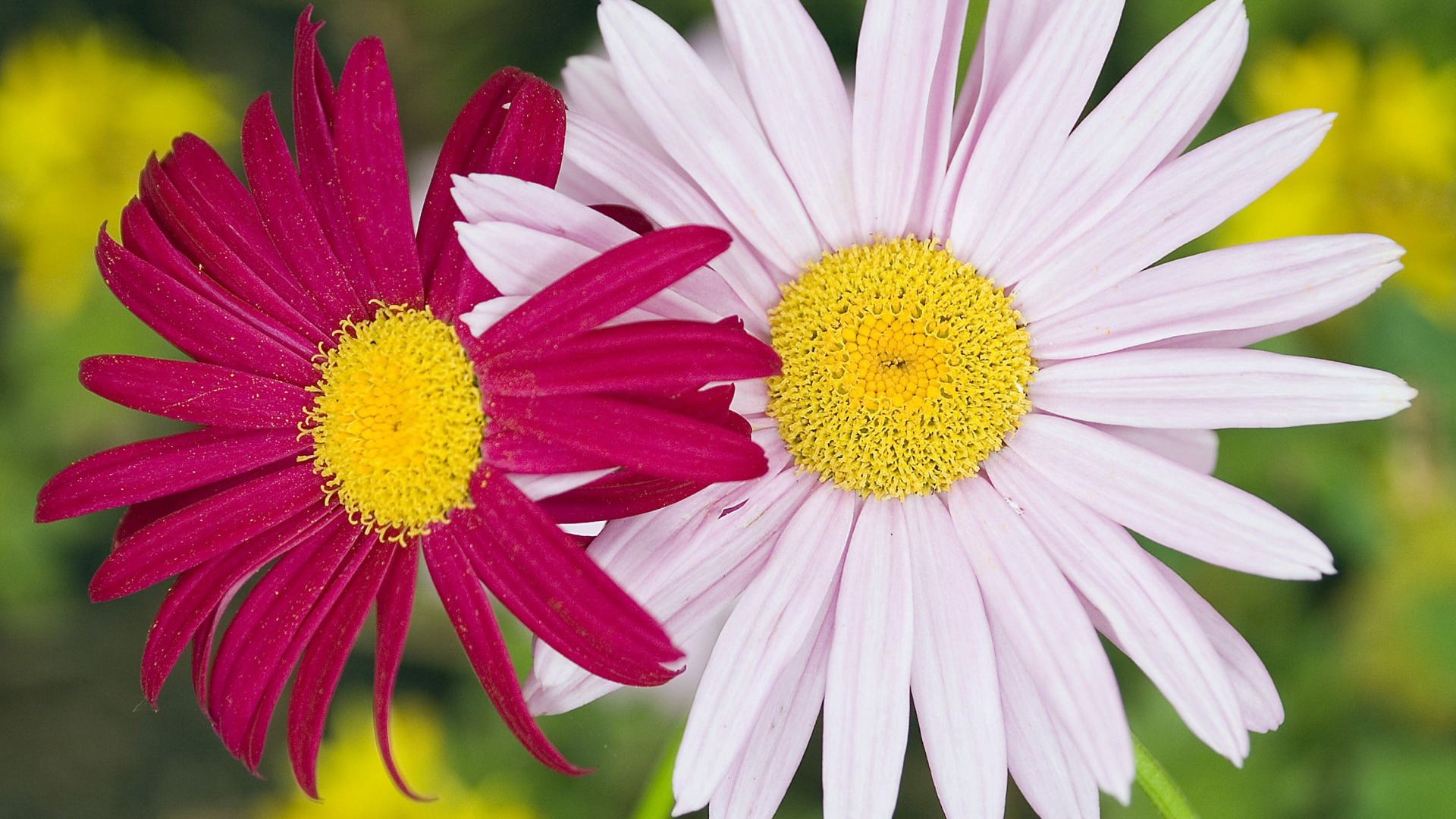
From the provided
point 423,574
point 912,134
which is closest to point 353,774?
point 423,574

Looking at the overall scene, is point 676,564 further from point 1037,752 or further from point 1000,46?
point 1000,46

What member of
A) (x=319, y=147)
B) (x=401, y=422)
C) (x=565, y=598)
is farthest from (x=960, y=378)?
(x=319, y=147)

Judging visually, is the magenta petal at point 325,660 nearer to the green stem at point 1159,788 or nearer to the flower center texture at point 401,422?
the flower center texture at point 401,422

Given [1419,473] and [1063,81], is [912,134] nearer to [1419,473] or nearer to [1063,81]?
[1063,81]

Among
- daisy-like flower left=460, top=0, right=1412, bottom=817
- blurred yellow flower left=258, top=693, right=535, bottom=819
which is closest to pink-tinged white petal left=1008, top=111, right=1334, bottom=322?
daisy-like flower left=460, top=0, right=1412, bottom=817

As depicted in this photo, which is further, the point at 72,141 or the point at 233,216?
the point at 72,141
